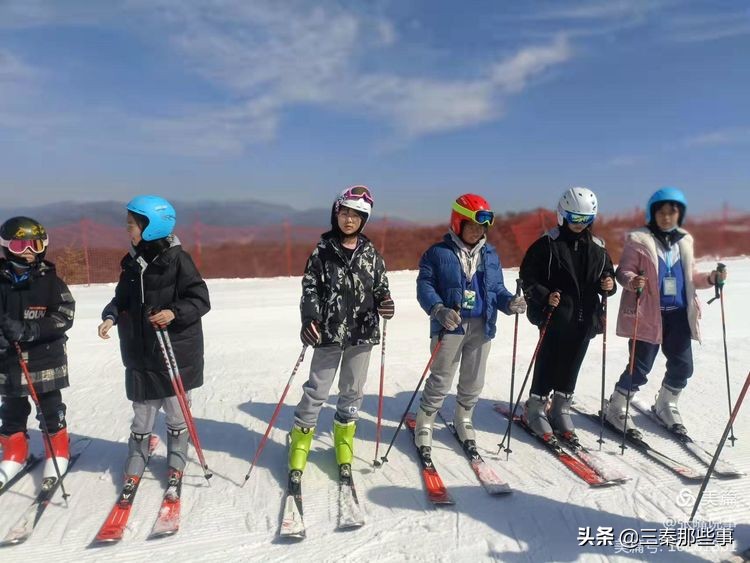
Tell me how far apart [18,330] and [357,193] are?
2.40 metres

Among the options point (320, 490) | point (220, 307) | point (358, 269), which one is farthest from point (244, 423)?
point (220, 307)

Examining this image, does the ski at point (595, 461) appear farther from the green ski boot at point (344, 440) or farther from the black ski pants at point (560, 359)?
the green ski boot at point (344, 440)

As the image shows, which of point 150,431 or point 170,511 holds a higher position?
point 150,431

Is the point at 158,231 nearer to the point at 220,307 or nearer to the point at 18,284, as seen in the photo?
the point at 18,284

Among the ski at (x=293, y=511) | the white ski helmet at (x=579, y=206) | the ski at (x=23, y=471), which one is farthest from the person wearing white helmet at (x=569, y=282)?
the ski at (x=23, y=471)

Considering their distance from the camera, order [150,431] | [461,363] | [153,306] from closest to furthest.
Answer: [153,306] → [150,431] → [461,363]

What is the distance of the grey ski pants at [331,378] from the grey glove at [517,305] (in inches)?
43.1

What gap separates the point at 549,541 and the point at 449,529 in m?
→ 0.58

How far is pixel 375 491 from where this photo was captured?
3.36m

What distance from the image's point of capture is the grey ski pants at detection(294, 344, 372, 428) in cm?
344

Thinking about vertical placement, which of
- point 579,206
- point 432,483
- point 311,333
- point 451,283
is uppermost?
point 579,206

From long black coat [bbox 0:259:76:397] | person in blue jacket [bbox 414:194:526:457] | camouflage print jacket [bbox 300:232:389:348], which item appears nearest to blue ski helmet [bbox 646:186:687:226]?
person in blue jacket [bbox 414:194:526:457]

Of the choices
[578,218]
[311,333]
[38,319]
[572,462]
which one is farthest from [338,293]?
[572,462]

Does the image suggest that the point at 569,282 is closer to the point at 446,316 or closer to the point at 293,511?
the point at 446,316
